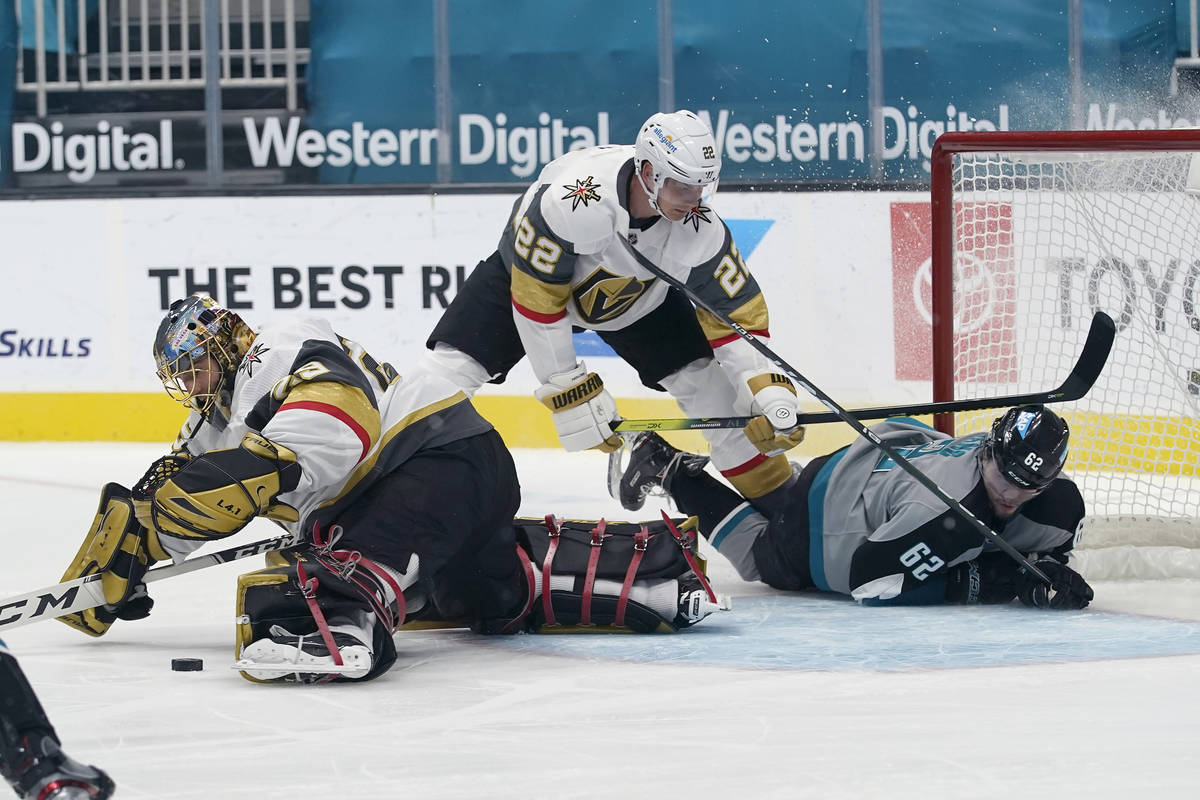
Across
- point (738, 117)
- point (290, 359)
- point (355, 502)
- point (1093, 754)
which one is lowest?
point (1093, 754)

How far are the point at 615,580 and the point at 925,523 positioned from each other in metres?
0.63

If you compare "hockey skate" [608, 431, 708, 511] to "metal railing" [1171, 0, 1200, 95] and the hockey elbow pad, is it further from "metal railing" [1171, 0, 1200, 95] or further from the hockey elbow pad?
"metal railing" [1171, 0, 1200, 95]

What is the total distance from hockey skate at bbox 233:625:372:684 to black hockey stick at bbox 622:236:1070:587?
1.18m

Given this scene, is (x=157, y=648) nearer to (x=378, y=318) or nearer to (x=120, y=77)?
(x=378, y=318)

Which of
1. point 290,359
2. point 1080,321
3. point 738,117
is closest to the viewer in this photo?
point 290,359

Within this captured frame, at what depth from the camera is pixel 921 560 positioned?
3.10m

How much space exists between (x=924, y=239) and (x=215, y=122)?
264cm

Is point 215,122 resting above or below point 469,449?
above

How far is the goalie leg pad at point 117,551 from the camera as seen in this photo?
269cm

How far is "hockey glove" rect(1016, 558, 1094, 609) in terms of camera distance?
3.09 m

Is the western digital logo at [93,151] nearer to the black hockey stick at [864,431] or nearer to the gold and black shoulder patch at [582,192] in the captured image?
the gold and black shoulder patch at [582,192]

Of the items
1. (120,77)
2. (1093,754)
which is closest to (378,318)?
(120,77)

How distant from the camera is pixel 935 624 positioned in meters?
2.98

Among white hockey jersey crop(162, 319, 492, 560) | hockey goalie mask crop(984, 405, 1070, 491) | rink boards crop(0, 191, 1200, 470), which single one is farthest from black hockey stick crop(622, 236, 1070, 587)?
rink boards crop(0, 191, 1200, 470)
